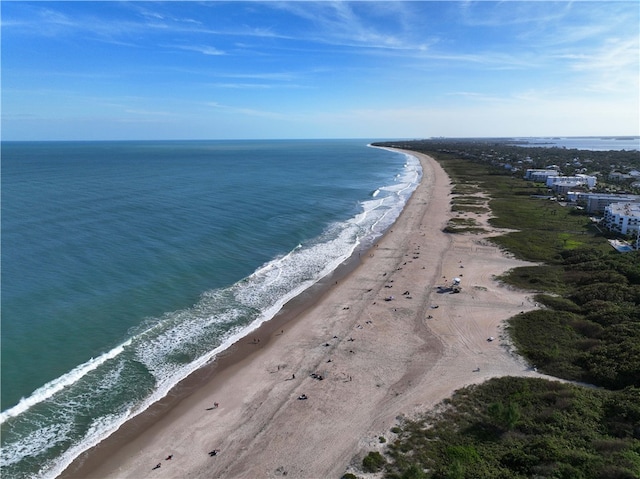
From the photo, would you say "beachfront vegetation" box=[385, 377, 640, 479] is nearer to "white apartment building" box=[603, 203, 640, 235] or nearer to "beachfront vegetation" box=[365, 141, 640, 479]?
"beachfront vegetation" box=[365, 141, 640, 479]

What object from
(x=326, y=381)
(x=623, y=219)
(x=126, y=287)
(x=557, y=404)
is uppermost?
(x=623, y=219)

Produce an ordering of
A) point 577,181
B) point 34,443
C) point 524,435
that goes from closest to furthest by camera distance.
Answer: point 524,435
point 34,443
point 577,181

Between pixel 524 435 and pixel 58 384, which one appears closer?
pixel 524 435

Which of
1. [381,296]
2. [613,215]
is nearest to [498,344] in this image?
[381,296]

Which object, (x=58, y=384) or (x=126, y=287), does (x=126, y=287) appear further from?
(x=58, y=384)

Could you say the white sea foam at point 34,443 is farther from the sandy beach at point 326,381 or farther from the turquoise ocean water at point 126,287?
the sandy beach at point 326,381

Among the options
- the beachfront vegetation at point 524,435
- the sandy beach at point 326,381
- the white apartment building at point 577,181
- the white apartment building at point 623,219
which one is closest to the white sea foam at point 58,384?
the sandy beach at point 326,381

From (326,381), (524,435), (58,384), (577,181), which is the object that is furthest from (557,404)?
(577,181)

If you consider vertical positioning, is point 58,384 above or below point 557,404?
below

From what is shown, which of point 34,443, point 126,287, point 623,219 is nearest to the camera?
point 34,443
